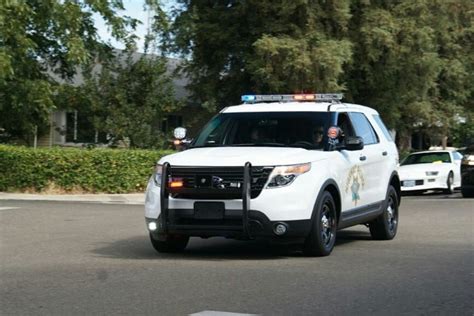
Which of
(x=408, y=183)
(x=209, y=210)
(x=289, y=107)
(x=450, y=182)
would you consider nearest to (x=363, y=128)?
(x=289, y=107)

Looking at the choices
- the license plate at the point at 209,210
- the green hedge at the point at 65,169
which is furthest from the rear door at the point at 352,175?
the green hedge at the point at 65,169

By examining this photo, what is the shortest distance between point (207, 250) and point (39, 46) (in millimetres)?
14996

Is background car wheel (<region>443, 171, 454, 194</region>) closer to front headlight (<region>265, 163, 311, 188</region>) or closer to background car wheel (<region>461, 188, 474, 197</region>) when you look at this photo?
background car wheel (<region>461, 188, 474, 197</region>)

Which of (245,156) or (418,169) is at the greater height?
(245,156)

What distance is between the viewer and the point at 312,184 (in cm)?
907

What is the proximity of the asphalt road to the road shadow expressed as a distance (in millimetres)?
14

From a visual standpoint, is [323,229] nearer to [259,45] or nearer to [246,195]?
[246,195]

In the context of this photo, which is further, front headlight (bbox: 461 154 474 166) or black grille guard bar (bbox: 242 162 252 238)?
front headlight (bbox: 461 154 474 166)

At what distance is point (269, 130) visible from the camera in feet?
33.5

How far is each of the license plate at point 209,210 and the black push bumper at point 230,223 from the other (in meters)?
0.01

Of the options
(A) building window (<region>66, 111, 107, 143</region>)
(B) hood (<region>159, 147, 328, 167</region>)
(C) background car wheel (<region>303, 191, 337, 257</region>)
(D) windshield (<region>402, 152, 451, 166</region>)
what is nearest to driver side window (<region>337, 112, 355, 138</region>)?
(B) hood (<region>159, 147, 328, 167</region>)

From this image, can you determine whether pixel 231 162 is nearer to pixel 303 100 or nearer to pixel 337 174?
Result: pixel 337 174

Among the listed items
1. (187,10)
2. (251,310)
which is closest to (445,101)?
(187,10)

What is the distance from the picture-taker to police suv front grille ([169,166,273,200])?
347 inches
